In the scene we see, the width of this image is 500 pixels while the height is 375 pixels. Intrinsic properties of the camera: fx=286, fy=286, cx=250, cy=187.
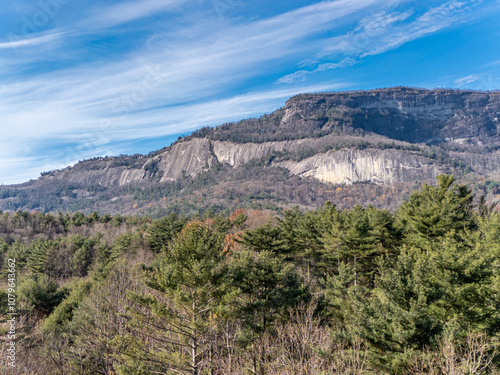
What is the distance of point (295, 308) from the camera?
19672 mm

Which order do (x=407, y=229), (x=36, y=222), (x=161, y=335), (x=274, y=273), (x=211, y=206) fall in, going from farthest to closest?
(x=211, y=206)
(x=36, y=222)
(x=407, y=229)
(x=274, y=273)
(x=161, y=335)

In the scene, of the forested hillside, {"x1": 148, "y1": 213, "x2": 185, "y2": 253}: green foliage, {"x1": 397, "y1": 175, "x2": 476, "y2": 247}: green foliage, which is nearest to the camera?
the forested hillside

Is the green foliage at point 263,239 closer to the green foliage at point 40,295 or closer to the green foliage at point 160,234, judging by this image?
the green foliage at point 40,295

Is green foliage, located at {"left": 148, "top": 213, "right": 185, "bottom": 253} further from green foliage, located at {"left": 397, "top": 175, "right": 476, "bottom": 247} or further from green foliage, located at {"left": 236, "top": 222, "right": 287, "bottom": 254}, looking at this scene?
green foliage, located at {"left": 397, "top": 175, "right": 476, "bottom": 247}

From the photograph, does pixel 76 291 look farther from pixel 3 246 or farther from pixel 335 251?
pixel 3 246

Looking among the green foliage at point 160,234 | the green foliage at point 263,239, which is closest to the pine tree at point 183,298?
the green foliage at point 263,239

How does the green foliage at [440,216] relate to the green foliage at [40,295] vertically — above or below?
above

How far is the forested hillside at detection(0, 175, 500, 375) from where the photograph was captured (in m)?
12.0

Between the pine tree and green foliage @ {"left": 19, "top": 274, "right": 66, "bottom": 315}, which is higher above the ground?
the pine tree

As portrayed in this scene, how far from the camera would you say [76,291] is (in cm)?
3167

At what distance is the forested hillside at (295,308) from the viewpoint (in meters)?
12.0

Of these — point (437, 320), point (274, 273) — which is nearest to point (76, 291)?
point (274, 273)

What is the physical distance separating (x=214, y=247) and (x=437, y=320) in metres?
10.3

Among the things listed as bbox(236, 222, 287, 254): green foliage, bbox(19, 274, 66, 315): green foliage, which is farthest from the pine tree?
bbox(19, 274, 66, 315): green foliage
